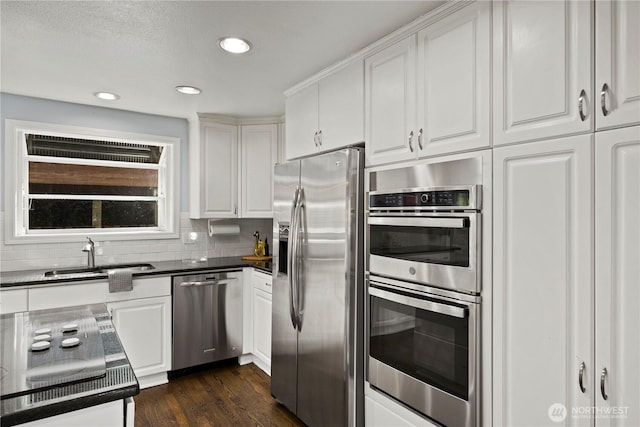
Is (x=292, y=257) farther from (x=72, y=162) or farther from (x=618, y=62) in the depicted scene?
(x=72, y=162)

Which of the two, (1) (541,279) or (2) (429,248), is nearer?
(1) (541,279)

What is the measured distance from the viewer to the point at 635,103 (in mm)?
1191

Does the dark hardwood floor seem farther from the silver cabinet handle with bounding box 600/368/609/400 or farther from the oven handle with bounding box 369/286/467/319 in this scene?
the silver cabinet handle with bounding box 600/368/609/400

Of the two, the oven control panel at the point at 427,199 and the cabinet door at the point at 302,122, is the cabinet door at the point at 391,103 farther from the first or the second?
the cabinet door at the point at 302,122

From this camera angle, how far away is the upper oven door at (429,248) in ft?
5.41

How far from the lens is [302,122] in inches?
112

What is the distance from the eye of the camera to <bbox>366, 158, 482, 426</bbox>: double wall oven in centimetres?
165

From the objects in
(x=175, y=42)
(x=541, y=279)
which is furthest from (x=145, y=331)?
(x=541, y=279)

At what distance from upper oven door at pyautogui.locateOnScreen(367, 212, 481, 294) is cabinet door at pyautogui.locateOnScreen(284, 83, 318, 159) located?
0.87 m

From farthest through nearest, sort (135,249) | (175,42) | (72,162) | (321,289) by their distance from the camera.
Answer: (135,249) → (72,162) → (321,289) → (175,42)

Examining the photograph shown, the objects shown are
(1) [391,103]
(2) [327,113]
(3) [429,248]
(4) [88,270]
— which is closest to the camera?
(3) [429,248]

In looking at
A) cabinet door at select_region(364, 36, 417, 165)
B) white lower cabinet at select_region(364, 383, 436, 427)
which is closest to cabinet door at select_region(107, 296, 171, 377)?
white lower cabinet at select_region(364, 383, 436, 427)

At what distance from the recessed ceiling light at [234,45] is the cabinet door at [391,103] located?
699 millimetres

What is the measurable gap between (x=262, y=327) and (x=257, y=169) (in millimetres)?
1581
